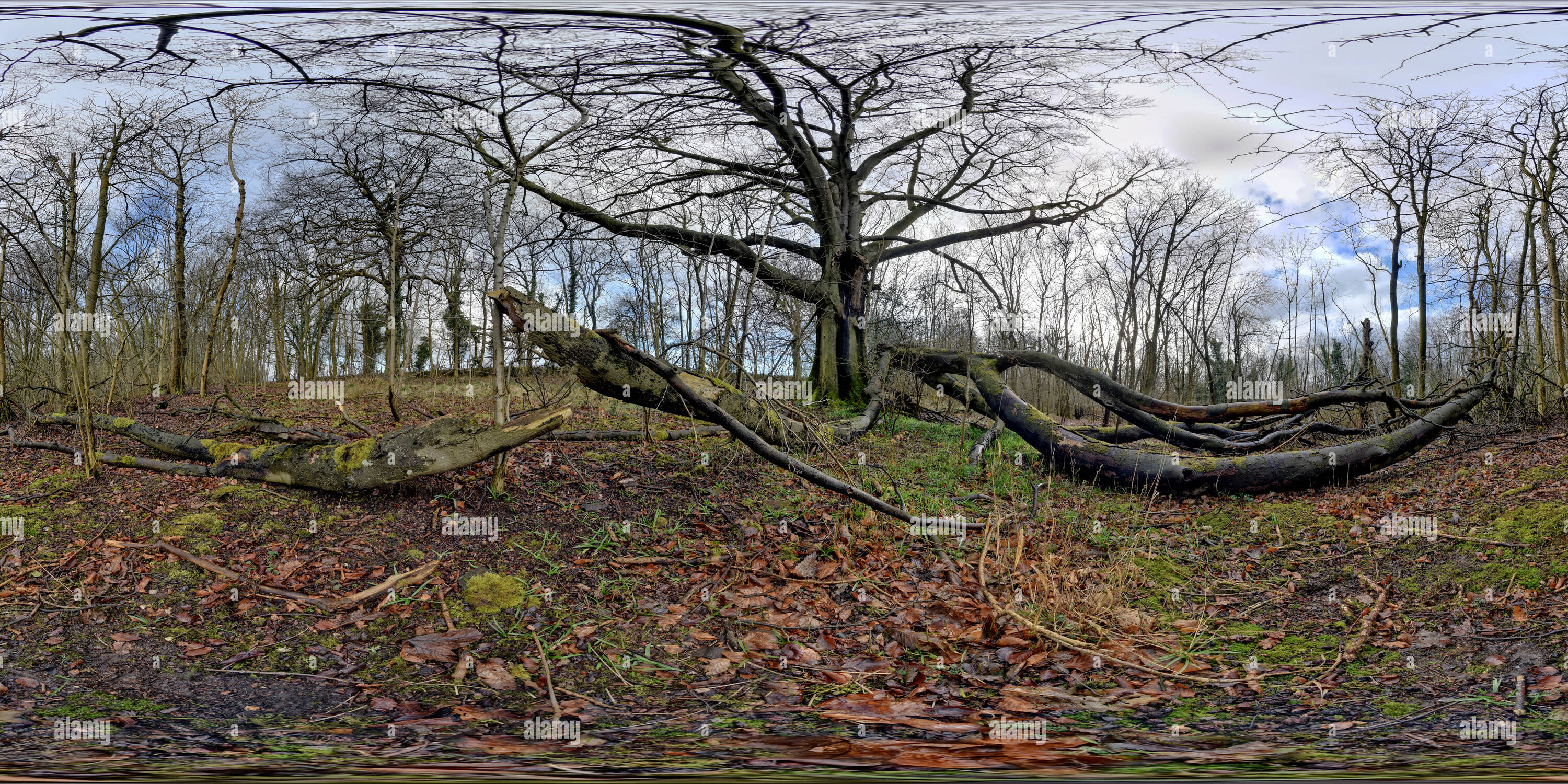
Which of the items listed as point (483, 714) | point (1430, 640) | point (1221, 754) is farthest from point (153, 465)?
point (1430, 640)

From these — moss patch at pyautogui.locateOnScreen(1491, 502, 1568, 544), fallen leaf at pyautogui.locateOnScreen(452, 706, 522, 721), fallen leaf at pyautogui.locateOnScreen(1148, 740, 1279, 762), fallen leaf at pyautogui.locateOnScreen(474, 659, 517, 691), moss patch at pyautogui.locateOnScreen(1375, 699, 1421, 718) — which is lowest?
fallen leaf at pyautogui.locateOnScreen(452, 706, 522, 721)

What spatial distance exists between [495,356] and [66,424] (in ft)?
20.8

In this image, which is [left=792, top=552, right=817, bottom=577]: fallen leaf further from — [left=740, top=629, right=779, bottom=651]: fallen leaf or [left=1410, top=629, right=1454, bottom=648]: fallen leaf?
[left=1410, top=629, right=1454, bottom=648]: fallen leaf

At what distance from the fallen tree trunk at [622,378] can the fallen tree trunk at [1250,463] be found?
A: 2004 mm

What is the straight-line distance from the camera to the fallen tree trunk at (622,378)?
4617mm

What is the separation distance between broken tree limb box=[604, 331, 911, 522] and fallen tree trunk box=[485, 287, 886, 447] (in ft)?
0.17

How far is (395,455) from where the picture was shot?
4762 mm

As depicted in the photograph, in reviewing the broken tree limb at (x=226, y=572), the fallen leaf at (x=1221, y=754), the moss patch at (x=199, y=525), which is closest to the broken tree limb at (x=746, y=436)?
the broken tree limb at (x=226, y=572)

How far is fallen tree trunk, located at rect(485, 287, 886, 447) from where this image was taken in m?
4.62

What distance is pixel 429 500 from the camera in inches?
190

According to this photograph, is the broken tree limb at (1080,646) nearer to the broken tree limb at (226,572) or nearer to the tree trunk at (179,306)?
the broken tree limb at (226,572)

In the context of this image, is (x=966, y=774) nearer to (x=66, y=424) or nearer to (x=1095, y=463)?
(x=1095, y=463)

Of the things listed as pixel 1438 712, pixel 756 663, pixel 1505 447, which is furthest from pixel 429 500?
pixel 1505 447

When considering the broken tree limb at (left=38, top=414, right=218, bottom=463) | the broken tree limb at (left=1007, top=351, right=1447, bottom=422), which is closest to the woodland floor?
the broken tree limb at (left=38, top=414, right=218, bottom=463)
